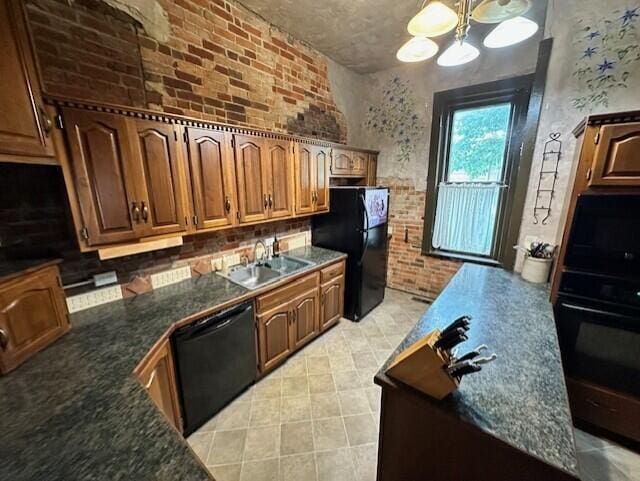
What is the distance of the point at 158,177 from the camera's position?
1613 mm

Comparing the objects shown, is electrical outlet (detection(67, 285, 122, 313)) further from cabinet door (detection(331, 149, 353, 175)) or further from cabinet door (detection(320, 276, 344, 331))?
cabinet door (detection(331, 149, 353, 175))

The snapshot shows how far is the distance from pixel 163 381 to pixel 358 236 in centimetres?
206

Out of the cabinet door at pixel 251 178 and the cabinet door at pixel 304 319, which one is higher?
the cabinet door at pixel 251 178

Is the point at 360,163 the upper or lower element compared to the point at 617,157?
upper

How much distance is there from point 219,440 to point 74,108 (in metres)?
2.13

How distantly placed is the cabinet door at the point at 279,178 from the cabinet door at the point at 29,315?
1.47 metres

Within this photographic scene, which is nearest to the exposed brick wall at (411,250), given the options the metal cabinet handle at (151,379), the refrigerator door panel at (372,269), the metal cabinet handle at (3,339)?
the refrigerator door panel at (372,269)

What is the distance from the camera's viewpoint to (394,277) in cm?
388

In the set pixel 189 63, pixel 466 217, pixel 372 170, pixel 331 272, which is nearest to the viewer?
pixel 189 63

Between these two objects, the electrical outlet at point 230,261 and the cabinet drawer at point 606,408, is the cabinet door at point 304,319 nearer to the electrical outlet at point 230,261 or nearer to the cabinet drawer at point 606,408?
the electrical outlet at point 230,261

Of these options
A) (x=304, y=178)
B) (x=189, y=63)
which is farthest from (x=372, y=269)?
(x=189, y=63)

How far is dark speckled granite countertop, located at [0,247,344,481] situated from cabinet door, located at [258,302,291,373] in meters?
0.75

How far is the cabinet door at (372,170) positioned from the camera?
11.6 feet

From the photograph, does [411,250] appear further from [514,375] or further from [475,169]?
[514,375]
